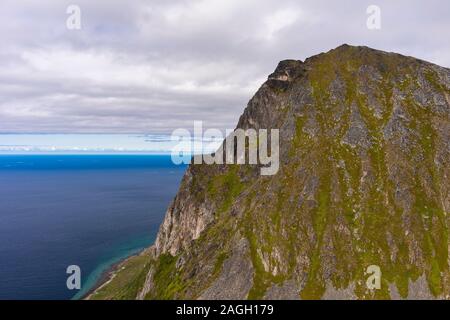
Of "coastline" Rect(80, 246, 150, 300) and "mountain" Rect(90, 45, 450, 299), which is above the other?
"mountain" Rect(90, 45, 450, 299)

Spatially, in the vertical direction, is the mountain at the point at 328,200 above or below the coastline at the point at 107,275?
above

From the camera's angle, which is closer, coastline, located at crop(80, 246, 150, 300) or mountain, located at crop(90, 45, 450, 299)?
mountain, located at crop(90, 45, 450, 299)

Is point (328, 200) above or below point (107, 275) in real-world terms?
above

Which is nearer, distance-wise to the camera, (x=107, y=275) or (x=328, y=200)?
(x=328, y=200)

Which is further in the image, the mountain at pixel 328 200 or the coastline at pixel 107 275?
the coastline at pixel 107 275
